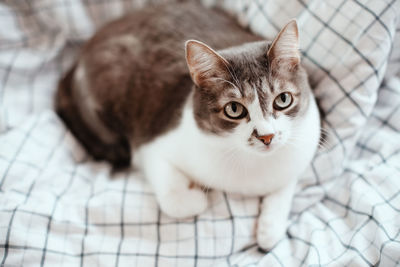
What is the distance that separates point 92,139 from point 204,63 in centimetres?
85

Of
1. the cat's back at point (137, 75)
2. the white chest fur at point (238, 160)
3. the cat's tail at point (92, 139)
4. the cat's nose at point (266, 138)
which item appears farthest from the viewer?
the cat's tail at point (92, 139)

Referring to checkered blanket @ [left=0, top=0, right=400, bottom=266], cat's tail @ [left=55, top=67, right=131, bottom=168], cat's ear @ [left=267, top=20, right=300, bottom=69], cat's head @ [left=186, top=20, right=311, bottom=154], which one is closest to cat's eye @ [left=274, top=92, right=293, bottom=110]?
cat's head @ [left=186, top=20, right=311, bottom=154]

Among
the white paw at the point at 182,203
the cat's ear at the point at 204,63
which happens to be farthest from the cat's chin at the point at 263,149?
the white paw at the point at 182,203

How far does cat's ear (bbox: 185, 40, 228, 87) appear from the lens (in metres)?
1.04

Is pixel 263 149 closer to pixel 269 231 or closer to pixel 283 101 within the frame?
pixel 283 101

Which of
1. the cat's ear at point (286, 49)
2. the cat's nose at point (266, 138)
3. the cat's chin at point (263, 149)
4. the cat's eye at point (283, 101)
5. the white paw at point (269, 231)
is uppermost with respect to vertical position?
the cat's ear at point (286, 49)

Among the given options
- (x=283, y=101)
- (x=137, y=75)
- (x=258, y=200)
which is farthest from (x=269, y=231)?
Answer: (x=137, y=75)

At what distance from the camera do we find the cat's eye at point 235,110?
1081 mm

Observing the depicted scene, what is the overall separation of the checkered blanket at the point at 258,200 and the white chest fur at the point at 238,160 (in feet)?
0.34

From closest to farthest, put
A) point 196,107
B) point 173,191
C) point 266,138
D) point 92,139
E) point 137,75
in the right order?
point 266,138
point 196,107
point 173,191
point 137,75
point 92,139

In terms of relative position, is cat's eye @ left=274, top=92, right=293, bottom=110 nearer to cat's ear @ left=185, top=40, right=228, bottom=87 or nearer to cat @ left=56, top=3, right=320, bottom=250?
cat @ left=56, top=3, right=320, bottom=250

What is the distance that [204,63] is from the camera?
1.09m

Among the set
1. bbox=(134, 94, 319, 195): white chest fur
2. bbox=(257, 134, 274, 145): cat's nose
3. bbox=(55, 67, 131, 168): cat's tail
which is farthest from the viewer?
bbox=(55, 67, 131, 168): cat's tail

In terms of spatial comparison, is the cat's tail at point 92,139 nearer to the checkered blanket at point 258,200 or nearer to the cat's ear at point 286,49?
the checkered blanket at point 258,200
